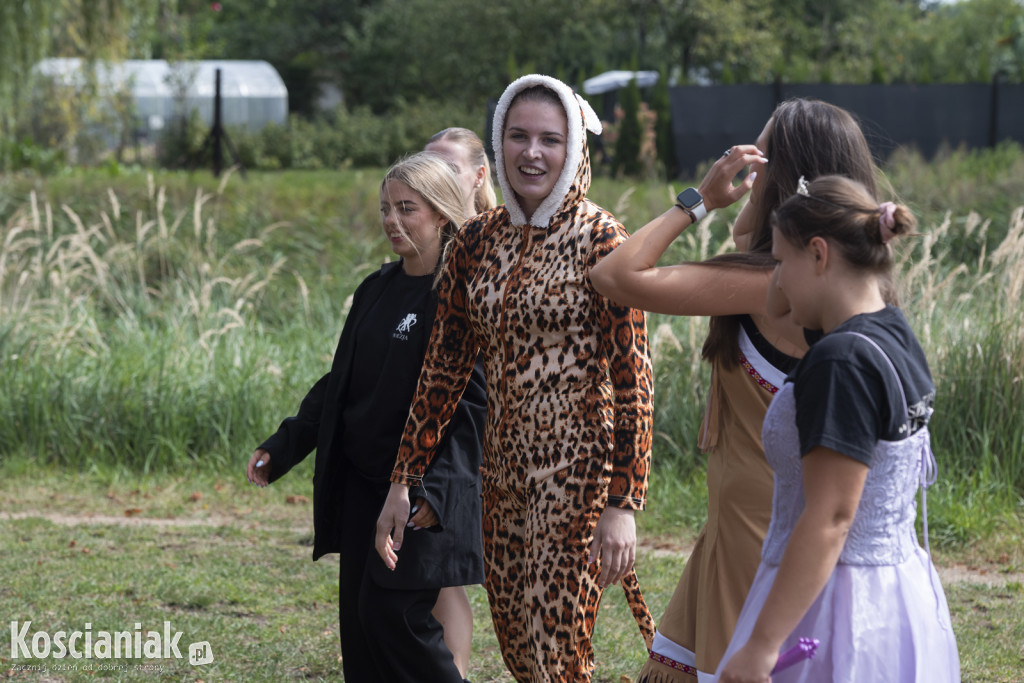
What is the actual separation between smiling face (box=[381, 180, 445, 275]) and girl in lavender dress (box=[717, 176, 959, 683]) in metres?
1.63

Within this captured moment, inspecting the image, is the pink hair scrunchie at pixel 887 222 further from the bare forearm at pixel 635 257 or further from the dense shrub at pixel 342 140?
the dense shrub at pixel 342 140

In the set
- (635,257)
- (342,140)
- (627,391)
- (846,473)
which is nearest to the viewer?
(846,473)

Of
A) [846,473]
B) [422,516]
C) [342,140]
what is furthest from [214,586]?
[342,140]

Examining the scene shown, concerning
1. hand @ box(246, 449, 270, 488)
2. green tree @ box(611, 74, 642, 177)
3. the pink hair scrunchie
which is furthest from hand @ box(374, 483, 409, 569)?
green tree @ box(611, 74, 642, 177)

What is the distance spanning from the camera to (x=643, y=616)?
9.85 feet

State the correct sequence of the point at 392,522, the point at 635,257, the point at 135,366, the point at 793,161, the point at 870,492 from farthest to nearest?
1. the point at 135,366
2. the point at 392,522
3. the point at 635,257
4. the point at 793,161
5. the point at 870,492

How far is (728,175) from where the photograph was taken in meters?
2.54

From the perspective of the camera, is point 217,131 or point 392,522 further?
point 217,131

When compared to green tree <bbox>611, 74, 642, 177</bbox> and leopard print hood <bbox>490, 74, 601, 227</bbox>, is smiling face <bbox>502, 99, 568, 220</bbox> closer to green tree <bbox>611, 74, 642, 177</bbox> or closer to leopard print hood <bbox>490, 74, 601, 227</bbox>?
leopard print hood <bbox>490, 74, 601, 227</bbox>

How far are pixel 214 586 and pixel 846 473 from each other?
4102 mm

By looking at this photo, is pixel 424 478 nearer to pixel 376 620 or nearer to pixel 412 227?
pixel 376 620

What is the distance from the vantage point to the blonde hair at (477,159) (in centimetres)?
409

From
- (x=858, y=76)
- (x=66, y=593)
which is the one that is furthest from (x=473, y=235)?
(x=858, y=76)

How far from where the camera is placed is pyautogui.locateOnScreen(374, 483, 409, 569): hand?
3.04 m
